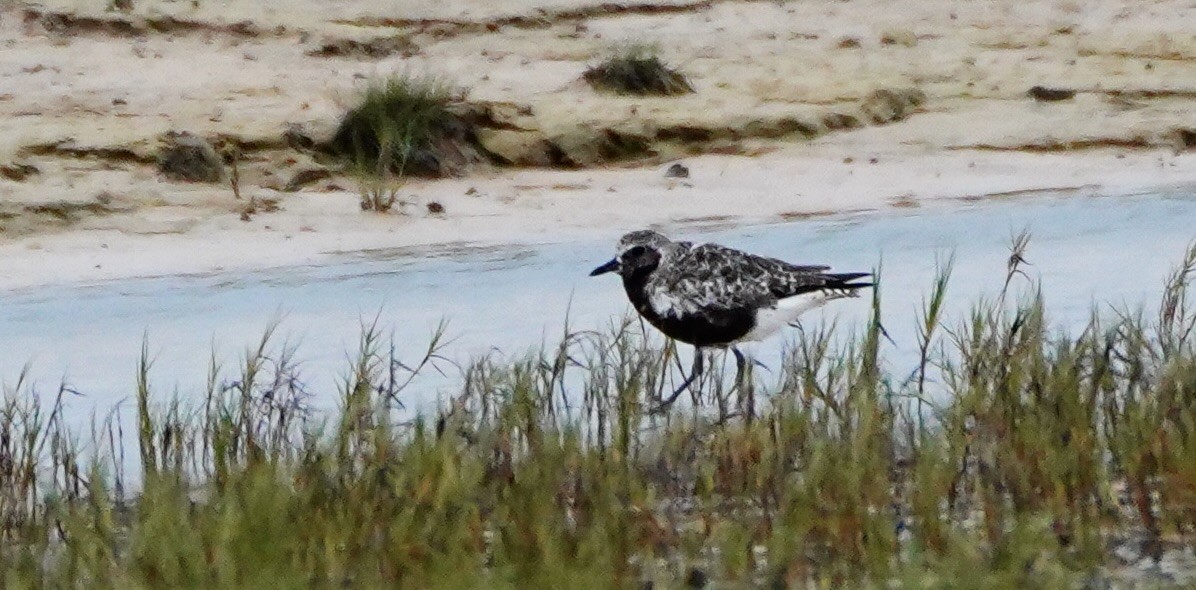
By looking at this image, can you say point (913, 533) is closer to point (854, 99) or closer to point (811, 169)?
point (811, 169)

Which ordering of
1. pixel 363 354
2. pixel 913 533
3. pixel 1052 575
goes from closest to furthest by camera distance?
pixel 1052 575 → pixel 913 533 → pixel 363 354

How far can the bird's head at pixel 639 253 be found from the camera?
7.47m

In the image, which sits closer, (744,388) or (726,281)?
(744,388)

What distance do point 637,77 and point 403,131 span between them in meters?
2.11

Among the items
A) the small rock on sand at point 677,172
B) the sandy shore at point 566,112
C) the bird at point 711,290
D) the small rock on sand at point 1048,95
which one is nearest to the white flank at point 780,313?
the bird at point 711,290

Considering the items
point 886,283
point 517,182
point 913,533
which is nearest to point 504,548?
point 913,533

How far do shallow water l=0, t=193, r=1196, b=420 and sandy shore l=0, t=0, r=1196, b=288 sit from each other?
1.56 ft

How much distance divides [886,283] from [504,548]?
4.67 meters

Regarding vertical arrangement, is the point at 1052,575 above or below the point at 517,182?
below

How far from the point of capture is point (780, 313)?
289 inches

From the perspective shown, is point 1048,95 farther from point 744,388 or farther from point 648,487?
point 648,487

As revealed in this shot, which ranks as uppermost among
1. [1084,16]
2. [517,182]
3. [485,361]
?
[1084,16]

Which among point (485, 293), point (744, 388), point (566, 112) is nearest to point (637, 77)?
point (566, 112)

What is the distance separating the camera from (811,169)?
12.6m
